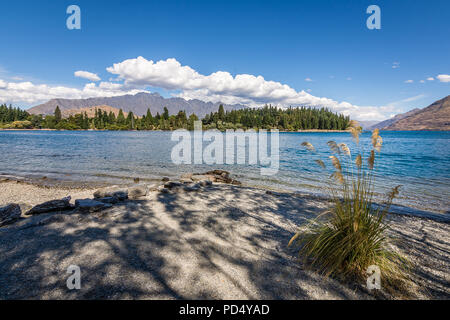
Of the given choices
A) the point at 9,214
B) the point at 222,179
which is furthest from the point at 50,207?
the point at 222,179

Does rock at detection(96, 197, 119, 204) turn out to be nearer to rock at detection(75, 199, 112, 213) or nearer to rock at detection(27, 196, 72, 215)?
rock at detection(75, 199, 112, 213)

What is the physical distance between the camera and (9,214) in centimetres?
539

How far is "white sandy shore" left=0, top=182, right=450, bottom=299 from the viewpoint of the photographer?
10.1 ft

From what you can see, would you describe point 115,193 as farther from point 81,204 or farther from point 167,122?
point 167,122

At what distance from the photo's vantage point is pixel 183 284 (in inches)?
125

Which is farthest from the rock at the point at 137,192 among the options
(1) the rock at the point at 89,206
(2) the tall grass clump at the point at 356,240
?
(2) the tall grass clump at the point at 356,240

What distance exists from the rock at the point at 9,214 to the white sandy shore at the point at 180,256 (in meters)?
0.38

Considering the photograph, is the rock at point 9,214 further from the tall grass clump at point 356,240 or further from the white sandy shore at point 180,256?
the tall grass clump at point 356,240

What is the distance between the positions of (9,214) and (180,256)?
15.8 ft

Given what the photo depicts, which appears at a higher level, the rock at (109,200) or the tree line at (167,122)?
the tree line at (167,122)

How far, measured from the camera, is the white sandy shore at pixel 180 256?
3068mm

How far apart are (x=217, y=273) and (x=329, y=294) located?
166cm
